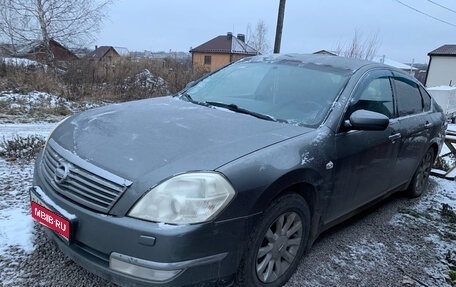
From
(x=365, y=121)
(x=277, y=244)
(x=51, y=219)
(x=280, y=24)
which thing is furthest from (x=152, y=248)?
(x=280, y=24)

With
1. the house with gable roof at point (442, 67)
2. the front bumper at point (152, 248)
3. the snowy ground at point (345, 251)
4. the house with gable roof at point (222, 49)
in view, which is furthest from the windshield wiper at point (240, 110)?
the house with gable roof at point (442, 67)

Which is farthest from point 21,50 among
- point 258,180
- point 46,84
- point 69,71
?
point 258,180

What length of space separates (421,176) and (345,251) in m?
2.13

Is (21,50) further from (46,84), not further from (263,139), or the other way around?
(263,139)

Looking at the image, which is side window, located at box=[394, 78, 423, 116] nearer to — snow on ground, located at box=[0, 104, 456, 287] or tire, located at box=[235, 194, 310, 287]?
snow on ground, located at box=[0, 104, 456, 287]

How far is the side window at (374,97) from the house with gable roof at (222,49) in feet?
142

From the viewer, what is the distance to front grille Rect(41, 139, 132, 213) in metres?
1.93

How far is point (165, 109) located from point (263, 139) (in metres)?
0.99

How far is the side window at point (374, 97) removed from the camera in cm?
304

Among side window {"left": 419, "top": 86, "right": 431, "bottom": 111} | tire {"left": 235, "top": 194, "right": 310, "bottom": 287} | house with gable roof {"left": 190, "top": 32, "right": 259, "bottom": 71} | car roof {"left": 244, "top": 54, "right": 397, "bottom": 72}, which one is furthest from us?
house with gable roof {"left": 190, "top": 32, "right": 259, "bottom": 71}

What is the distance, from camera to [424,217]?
4164 millimetres

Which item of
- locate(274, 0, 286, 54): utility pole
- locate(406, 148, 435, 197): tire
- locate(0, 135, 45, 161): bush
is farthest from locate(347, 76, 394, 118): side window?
locate(274, 0, 286, 54): utility pole

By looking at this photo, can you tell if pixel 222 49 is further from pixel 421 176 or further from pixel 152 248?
pixel 152 248

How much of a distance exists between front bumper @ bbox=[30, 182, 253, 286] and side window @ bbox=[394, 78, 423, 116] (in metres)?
2.51
